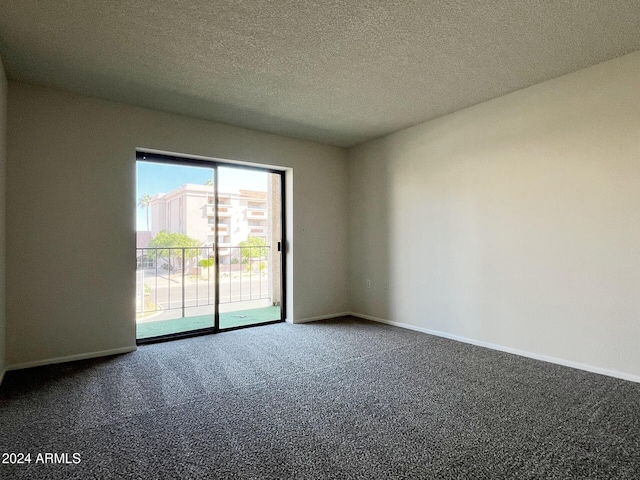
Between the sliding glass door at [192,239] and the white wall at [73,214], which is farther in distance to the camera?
the sliding glass door at [192,239]

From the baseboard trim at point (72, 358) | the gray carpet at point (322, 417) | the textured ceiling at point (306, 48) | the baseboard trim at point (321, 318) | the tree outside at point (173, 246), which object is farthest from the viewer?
the baseboard trim at point (321, 318)

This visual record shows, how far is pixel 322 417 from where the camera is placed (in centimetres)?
216

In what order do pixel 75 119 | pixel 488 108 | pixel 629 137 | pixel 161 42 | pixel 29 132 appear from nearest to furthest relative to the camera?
pixel 161 42 < pixel 629 137 < pixel 29 132 < pixel 75 119 < pixel 488 108

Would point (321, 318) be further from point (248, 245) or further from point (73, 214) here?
point (73, 214)

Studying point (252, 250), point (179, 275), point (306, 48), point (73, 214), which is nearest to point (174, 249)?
point (179, 275)

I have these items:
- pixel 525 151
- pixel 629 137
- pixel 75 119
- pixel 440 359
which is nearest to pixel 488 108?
pixel 525 151

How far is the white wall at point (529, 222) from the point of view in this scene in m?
2.75

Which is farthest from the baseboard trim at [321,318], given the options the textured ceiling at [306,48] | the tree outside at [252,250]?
the textured ceiling at [306,48]

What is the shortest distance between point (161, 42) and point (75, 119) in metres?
1.49

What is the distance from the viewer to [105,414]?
2.21 m

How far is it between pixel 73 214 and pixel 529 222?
4354 mm

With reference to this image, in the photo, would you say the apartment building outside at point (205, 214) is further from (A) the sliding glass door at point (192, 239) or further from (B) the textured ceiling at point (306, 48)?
(B) the textured ceiling at point (306, 48)

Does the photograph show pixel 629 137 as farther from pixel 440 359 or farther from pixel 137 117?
pixel 137 117

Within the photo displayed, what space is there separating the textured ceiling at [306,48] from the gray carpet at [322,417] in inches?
100
